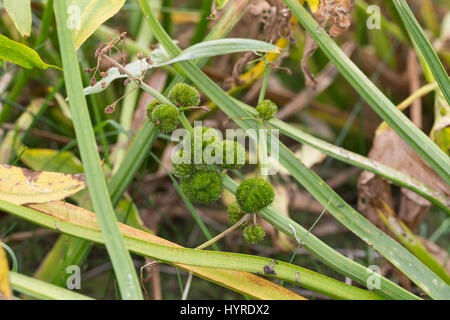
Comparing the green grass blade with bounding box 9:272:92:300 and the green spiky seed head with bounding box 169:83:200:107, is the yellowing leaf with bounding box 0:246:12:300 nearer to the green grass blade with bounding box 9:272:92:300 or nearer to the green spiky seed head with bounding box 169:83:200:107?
the green grass blade with bounding box 9:272:92:300

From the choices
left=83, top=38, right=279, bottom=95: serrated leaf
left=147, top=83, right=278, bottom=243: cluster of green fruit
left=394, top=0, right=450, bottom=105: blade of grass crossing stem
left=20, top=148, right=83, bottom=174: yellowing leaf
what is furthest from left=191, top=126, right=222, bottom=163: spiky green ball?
left=20, top=148, right=83, bottom=174: yellowing leaf

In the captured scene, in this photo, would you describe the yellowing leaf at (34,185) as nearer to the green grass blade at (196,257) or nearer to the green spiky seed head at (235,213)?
the green grass blade at (196,257)

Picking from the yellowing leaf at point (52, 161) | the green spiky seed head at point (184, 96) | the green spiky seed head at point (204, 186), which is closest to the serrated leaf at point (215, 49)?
the green spiky seed head at point (184, 96)

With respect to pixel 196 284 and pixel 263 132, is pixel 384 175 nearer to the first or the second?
pixel 263 132

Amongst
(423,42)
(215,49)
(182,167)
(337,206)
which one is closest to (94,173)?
(182,167)

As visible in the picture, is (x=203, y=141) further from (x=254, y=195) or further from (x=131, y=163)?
(x=131, y=163)

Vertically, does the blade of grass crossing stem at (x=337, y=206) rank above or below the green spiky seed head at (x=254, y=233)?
above
